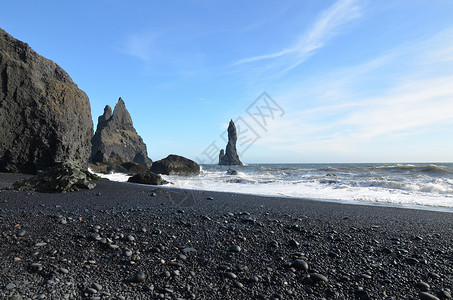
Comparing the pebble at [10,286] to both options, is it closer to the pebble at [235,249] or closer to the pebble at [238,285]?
the pebble at [238,285]

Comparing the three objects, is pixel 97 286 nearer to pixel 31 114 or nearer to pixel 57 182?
pixel 57 182

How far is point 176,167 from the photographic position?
28.2 m

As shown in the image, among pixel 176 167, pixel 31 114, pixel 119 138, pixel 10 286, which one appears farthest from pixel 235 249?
pixel 119 138

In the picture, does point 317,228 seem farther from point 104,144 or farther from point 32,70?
point 104,144

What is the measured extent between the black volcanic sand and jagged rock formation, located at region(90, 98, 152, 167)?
54787mm

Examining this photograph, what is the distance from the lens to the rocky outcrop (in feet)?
91.8

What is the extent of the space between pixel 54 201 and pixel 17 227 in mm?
2939

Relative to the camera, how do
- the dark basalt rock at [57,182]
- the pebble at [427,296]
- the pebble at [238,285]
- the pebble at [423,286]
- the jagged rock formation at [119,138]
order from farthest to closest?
the jagged rock formation at [119,138] → the dark basalt rock at [57,182] → the pebble at [423,286] → the pebble at [238,285] → the pebble at [427,296]

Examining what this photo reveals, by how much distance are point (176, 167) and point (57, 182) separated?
19950 millimetres

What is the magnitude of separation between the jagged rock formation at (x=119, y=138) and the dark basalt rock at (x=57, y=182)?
1915 inches

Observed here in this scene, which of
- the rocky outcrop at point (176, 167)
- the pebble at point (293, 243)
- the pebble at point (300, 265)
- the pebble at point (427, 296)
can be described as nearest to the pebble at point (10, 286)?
the pebble at point (300, 265)

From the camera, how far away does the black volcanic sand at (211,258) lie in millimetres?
2556

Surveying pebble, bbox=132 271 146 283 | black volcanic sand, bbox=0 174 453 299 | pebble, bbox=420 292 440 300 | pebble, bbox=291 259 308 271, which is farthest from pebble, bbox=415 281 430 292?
pebble, bbox=132 271 146 283

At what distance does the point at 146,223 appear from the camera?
4.57 meters
